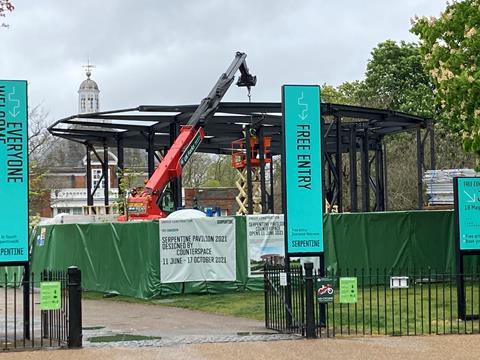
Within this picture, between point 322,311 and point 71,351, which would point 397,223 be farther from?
point 71,351

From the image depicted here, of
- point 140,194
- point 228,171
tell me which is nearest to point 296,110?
point 140,194

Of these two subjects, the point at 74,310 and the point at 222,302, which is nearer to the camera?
the point at 74,310

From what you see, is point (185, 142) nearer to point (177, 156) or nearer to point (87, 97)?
point (177, 156)

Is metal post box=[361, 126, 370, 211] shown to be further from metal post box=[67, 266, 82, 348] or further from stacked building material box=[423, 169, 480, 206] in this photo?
metal post box=[67, 266, 82, 348]

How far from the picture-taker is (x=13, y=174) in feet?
49.0

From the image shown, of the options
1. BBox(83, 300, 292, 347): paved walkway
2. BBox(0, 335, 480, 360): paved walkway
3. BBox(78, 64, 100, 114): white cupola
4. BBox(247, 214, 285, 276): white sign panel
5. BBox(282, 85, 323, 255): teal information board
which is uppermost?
BBox(78, 64, 100, 114): white cupola

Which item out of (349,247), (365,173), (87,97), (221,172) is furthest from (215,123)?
(87,97)

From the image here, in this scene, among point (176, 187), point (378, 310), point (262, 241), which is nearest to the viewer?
point (378, 310)

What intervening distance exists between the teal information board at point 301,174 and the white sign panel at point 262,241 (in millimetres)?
6973

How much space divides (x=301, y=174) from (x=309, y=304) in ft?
8.78

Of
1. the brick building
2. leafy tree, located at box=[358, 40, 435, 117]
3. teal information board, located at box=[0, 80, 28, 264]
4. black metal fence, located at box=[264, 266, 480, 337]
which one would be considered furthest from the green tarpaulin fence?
the brick building

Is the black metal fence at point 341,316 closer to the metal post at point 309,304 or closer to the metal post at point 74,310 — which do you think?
the metal post at point 309,304

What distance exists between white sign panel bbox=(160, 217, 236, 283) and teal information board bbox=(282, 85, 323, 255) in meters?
6.94

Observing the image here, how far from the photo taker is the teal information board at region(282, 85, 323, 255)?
1591cm
